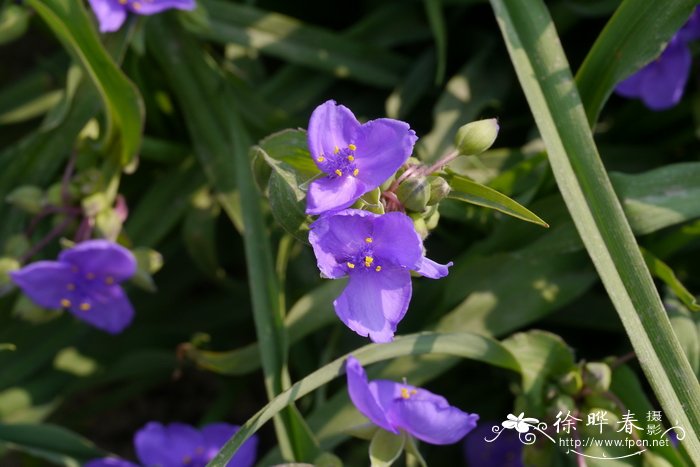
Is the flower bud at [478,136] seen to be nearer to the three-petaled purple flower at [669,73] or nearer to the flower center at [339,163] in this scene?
the flower center at [339,163]

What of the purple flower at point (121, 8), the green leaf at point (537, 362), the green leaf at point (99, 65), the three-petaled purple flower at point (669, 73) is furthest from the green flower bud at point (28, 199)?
the three-petaled purple flower at point (669, 73)

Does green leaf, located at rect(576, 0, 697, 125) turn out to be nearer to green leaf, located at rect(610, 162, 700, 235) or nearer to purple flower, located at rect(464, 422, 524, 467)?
green leaf, located at rect(610, 162, 700, 235)

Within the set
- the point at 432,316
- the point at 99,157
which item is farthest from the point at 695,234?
the point at 99,157

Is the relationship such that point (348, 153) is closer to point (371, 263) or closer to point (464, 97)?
point (371, 263)

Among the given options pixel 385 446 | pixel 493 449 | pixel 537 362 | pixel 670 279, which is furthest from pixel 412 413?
pixel 493 449

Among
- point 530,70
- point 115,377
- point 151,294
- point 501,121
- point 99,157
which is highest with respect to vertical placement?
point 530,70

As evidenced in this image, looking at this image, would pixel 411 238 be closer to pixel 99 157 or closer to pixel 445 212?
pixel 445 212

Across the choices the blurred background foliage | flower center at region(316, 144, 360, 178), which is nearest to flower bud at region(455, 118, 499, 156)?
flower center at region(316, 144, 360, 178)
